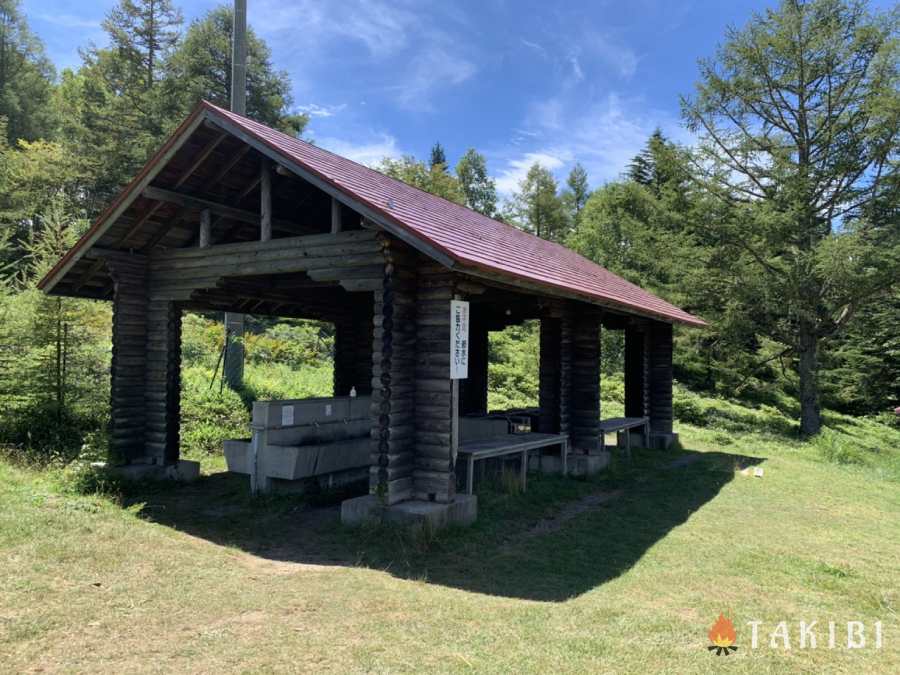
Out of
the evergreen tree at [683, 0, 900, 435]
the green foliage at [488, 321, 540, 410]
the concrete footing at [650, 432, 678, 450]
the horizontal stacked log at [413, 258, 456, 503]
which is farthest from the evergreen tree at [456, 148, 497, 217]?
the horizontal stacked log at [413, 258, 456, 503]

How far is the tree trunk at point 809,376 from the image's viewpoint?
18.9 m

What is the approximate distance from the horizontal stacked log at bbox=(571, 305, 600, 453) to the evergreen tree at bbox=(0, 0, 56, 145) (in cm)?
2947

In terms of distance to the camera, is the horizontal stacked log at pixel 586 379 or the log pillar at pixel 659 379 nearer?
the horizontal stacked log at pixel 586 379

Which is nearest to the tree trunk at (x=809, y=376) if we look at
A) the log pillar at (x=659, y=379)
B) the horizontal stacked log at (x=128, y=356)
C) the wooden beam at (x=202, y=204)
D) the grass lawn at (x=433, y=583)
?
the log pillar at (x=659, y=379)

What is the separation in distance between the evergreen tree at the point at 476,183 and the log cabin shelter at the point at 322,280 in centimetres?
3005

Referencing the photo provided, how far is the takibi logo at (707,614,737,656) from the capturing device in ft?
13.8

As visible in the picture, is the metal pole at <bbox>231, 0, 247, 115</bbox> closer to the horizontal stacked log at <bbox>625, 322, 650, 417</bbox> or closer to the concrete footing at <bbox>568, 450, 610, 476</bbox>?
the horizontal stacked log at <bbox>625, 322, 650, 417</bbox>

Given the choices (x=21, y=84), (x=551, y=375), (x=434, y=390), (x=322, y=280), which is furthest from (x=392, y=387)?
(x=21, y=84)

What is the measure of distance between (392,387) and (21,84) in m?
32.5

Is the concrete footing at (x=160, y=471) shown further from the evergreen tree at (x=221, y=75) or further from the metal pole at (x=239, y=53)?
the evergreen tree at (x=221, y=75)

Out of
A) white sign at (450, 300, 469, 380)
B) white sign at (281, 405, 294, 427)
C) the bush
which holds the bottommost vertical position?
the bush

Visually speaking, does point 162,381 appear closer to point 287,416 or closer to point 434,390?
point 287,416

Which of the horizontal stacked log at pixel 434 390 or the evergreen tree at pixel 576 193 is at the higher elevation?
the evergreen tree at pixel 576 193

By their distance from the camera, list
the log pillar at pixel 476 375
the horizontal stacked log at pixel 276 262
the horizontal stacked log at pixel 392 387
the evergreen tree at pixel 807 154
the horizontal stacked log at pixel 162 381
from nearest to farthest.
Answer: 1. the horizontal stacked log at pixel 392 387
2. the horizontal stacked log at pixel 276 262
3. the horizontal stacked log at pixel 162 381
4. the log pillar at pixel 476 375
5. the evergreen tree at pixel 807 154
